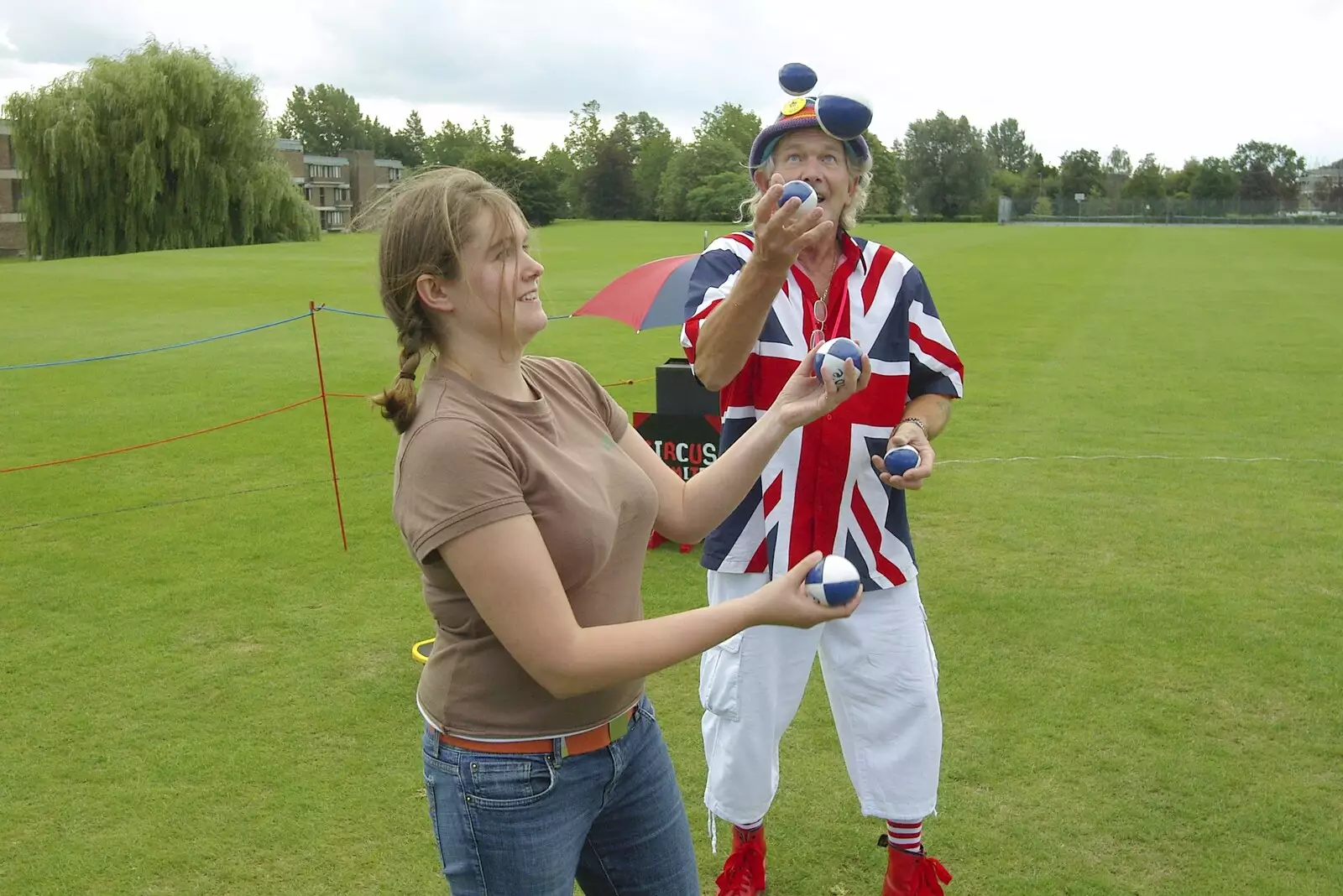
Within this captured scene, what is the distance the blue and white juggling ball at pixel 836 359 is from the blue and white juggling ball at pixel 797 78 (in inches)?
49.1

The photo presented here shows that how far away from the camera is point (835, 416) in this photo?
3496 millimetres

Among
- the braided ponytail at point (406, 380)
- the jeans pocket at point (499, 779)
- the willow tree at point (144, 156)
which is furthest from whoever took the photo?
the willow tree at point (144, 156)

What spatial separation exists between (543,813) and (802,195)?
1.40 metres

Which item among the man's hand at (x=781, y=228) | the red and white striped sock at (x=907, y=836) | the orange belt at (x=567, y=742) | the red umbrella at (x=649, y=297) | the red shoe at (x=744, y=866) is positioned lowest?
the red shoe at (x=744, y=866)

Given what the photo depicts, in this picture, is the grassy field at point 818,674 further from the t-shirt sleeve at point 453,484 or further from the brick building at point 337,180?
the brick building at point 337,180

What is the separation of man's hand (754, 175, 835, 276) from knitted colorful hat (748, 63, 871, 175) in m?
0.66

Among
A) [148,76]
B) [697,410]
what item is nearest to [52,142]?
[148,76]

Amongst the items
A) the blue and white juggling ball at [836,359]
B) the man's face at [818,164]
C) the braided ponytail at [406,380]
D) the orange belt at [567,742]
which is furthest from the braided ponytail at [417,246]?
the man's face at [818,164]

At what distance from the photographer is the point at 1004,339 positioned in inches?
741

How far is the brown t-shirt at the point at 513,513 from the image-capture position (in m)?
1.94

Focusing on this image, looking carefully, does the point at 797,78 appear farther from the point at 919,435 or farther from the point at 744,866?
the point at 744,866

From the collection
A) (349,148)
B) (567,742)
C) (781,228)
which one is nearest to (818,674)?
(781,228)

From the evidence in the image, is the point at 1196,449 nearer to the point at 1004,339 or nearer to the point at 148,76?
the point at 1004,339

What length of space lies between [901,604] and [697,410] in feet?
15.3
